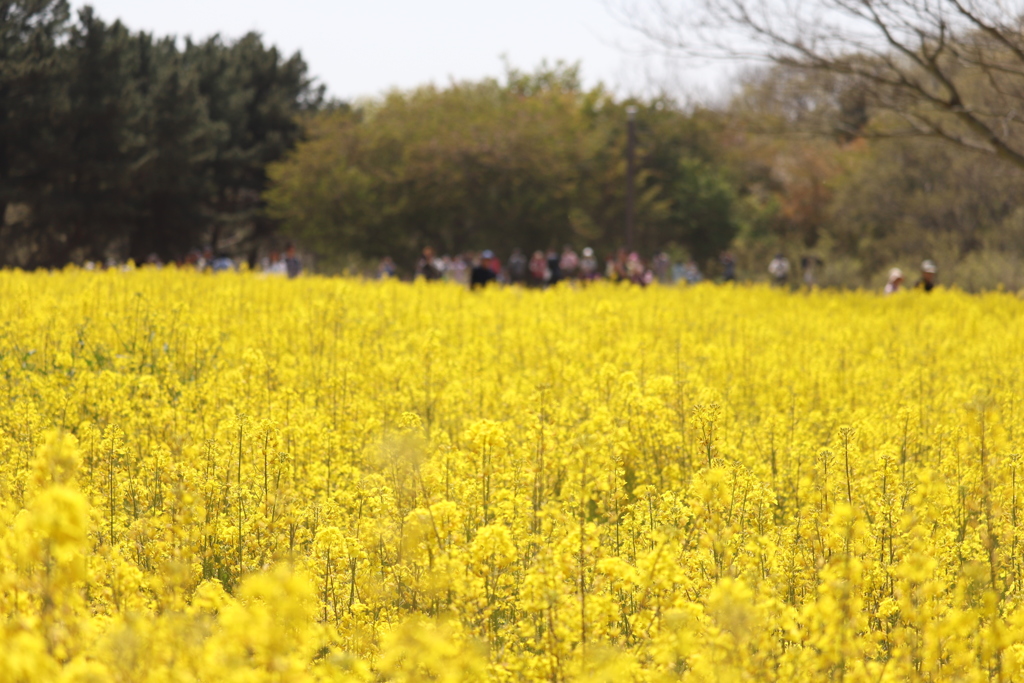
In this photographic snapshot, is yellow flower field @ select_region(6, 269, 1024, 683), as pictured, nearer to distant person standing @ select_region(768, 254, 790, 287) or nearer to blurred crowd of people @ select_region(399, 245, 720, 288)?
blurred crowd of people @ select_region(399, 245, 720, 288)

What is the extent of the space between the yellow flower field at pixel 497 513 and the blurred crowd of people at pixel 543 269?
1050 centimetres

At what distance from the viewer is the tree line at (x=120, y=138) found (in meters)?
29.0

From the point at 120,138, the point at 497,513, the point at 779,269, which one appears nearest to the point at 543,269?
the point at 779,269

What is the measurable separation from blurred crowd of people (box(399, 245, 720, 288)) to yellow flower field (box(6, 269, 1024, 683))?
10500mm

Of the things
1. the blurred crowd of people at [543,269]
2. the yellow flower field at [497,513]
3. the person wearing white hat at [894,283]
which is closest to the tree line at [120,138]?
the blurred crowd of people at [543,269]

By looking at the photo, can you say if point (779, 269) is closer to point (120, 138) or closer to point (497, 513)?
point (120, 138)

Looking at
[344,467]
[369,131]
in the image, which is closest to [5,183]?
[369,131]

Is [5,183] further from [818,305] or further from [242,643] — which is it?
[242,643]

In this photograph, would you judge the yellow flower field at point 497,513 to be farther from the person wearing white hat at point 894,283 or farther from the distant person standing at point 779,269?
the distant person standing at point 779,269

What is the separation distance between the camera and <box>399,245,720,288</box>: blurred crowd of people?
22.3 m

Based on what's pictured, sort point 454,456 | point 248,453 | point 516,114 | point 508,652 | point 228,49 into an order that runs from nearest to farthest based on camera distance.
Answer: point 508,652, point 454,456, point 248,453, point 516,114, point 228,49

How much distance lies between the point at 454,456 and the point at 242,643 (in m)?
2.42

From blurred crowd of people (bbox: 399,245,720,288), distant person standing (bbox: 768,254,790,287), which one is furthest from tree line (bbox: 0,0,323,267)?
distant person standing (bbox: 768,254,790,287)

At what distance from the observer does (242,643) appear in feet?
8.01
